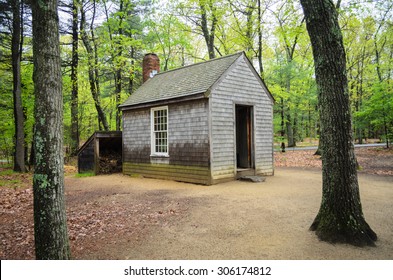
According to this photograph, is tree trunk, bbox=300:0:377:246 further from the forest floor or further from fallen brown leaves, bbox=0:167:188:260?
fallen brown leaves, bbox=0:167:188:260

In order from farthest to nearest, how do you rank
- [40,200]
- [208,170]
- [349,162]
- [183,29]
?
1. [183,29]
2. [208,170]
3. [349,162]
4. [40,200]

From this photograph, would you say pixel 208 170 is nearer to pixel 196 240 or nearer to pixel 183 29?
pixel 196 240

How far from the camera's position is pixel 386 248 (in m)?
3.93

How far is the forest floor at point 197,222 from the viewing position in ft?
13.1

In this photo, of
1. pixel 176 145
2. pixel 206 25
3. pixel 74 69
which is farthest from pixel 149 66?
pixel 206 25

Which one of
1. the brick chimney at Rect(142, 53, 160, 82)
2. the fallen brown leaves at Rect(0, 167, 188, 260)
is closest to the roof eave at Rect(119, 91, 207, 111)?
the brick chimney at Rect(142, 53, 160, 82)

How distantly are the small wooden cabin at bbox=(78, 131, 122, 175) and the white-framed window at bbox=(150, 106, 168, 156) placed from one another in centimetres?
334

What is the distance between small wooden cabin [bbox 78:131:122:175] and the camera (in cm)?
1406

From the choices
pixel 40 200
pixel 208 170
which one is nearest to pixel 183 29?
pixel 208 170

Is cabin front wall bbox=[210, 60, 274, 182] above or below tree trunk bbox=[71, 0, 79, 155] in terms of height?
below

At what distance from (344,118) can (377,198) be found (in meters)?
4.30

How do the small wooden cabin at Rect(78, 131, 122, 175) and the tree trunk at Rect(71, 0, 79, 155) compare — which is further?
the tree trunk at Rect(71, 0, 79, 155)

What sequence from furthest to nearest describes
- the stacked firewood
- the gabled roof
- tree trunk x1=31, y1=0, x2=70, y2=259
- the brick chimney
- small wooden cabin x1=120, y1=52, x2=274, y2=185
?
1. the brick chimney
2. the stacked firewood
3. the gabled roof
4. small wooden cabin x1=120, y1=52, x2=274, y2=185
5. tree trunk x1=31, y1=0, x2=70, y2=259

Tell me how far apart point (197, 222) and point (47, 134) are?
11.3ft
